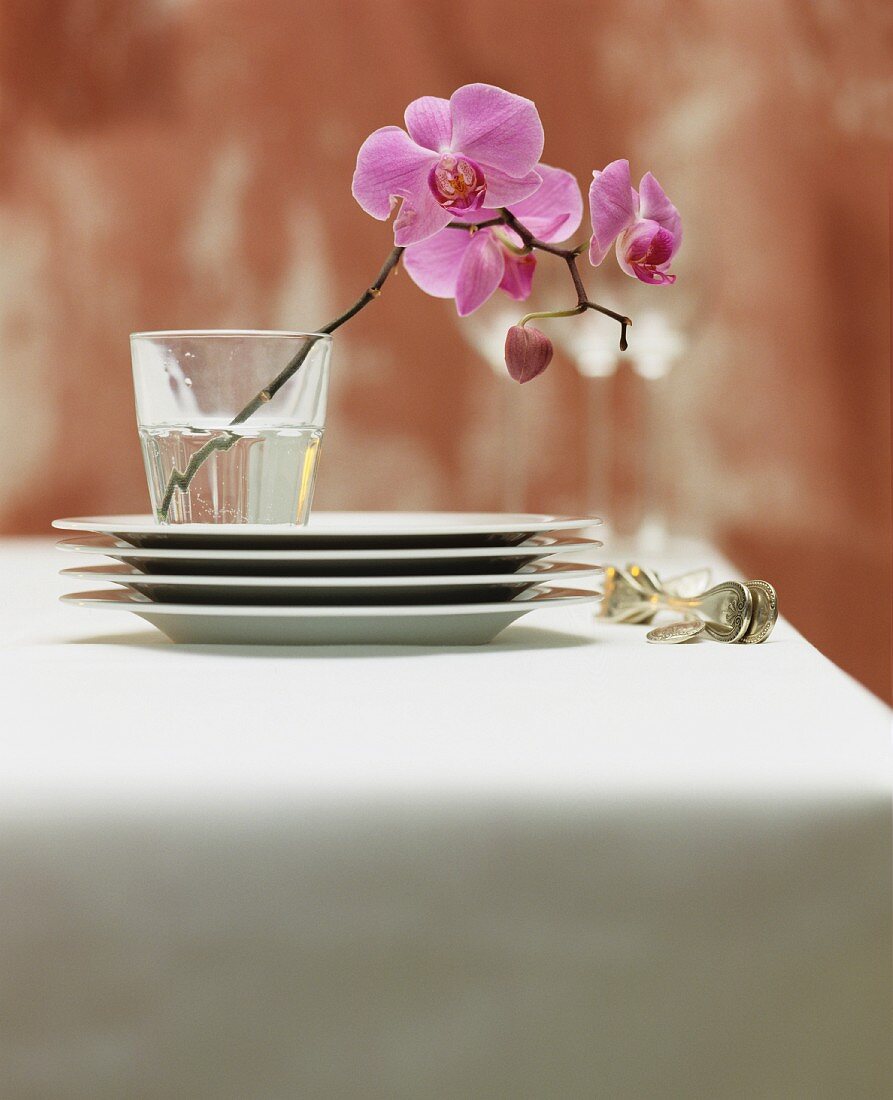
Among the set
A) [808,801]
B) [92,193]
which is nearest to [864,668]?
[92,193]

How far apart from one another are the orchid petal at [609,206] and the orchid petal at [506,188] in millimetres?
25

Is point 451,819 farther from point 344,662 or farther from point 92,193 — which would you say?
point 92,193

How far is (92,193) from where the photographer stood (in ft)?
5.54

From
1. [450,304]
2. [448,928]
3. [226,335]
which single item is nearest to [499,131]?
[226,335]

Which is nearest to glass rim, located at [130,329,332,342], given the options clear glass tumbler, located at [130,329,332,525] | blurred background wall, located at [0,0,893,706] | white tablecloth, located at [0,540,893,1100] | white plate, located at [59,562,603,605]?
clear glass tumbler, located at [130,329,332,525]

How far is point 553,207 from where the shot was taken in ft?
1.97

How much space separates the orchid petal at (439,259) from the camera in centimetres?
61

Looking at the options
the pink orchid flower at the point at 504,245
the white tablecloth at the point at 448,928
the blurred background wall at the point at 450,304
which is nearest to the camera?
the white tablecloth at the point at 448,928

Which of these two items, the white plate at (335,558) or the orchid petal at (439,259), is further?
the orchid petal at (439,259)

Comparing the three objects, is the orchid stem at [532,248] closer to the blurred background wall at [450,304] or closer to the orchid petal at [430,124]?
the orchid petal at [430,124]

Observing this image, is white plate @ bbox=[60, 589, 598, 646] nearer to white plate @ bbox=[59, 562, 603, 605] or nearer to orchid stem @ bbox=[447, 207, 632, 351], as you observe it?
white plate @ bbox=[59, 562, 603, 605]

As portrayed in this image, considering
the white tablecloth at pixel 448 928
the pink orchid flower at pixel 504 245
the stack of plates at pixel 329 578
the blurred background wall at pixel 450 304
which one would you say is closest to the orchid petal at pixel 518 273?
the pink orchid flower at pixel 504 245

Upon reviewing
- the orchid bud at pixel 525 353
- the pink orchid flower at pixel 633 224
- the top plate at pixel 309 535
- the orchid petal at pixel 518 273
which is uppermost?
the pink orchid flower at pixel 633 224

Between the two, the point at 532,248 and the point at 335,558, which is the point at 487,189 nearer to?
the point at 532,248
